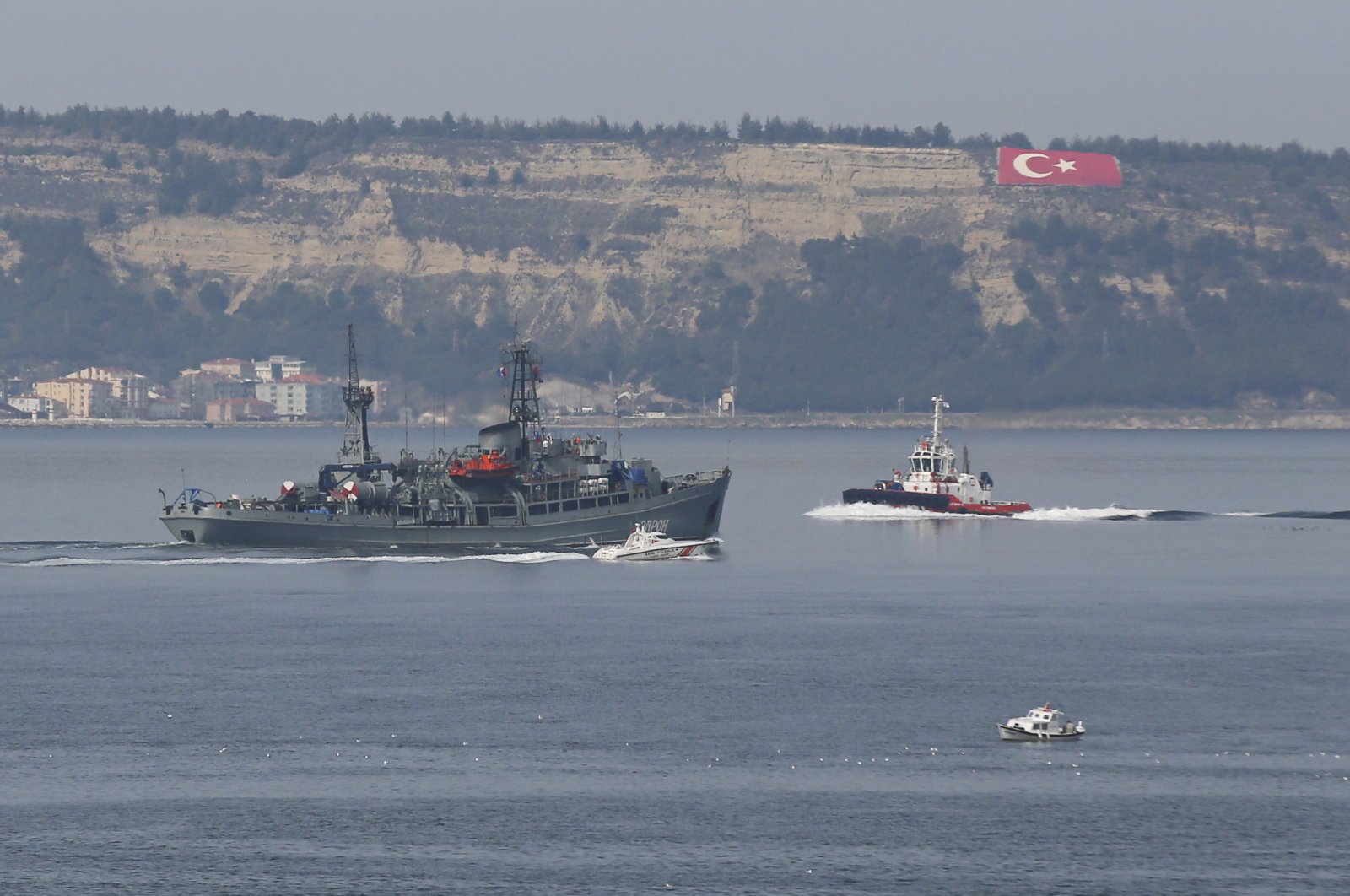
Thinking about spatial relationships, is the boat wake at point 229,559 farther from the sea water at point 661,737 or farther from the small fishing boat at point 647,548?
the sea water at point 661,737

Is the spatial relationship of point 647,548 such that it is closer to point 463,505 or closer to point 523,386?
point 463,505

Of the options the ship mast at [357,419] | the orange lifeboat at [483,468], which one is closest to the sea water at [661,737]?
the orange lifeboat at [483,468]

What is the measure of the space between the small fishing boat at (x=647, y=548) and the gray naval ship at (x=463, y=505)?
8.02ft

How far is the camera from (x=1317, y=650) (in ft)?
351

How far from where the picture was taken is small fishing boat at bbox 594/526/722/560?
501 feet

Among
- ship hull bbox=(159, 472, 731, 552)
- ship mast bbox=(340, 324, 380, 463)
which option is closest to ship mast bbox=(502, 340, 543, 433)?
ship hull bbox=(159, 472, 731, 552)

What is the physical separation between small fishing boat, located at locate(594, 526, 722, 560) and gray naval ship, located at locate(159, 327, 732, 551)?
2.45m

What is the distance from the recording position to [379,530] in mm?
152625

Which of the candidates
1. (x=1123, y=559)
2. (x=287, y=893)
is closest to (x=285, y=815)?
(x=287, y=893)

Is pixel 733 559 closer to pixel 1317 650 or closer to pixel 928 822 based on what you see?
pixel 1317 650

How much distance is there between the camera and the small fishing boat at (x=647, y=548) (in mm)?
152750

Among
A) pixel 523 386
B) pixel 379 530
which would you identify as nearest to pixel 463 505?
pixel 379 530

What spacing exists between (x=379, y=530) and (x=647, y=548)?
66.1 feet

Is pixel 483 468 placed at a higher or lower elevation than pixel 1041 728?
higher
